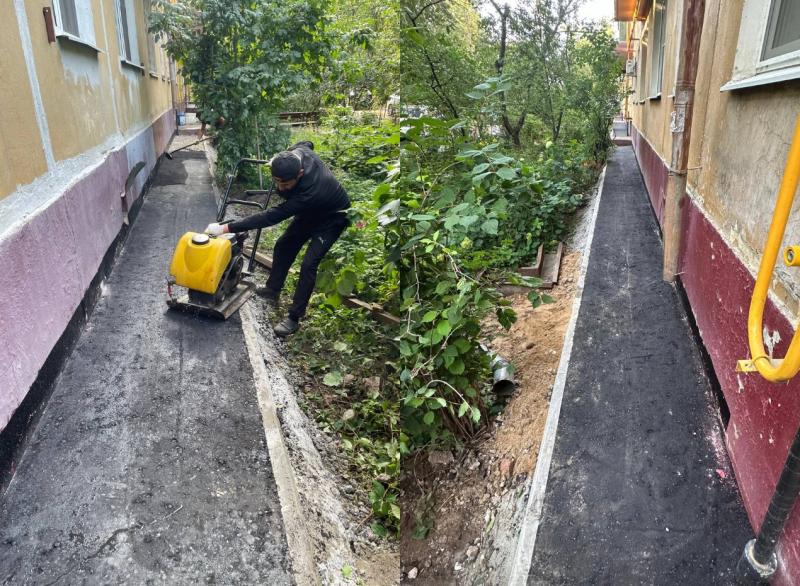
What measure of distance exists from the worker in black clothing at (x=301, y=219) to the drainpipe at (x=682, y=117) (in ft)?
9.26

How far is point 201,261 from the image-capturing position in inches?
171

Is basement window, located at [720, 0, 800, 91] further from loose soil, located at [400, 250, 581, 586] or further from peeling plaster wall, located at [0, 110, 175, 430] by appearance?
peeling plaster wall, located at [0, 110, 175, 430]

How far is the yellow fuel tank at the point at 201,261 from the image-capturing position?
4.33 metres

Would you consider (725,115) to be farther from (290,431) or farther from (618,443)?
(290,431)

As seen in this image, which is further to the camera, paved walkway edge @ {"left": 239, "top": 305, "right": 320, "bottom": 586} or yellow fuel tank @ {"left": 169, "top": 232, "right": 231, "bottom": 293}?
yellow fuel tank @ {"left": 169, "top": 232, "right": 231, "bottom": 293}

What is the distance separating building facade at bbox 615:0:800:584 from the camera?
2283 mm

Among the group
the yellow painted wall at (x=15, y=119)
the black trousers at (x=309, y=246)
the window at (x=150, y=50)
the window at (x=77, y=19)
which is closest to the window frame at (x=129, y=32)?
the window at (x=150, y=50)

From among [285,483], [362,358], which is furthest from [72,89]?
[285,483]

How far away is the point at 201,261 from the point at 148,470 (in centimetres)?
182

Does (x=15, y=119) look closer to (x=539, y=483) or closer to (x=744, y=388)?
(x=539, y=483)

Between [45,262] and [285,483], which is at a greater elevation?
[45,262]

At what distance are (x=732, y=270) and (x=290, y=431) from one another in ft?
9.32

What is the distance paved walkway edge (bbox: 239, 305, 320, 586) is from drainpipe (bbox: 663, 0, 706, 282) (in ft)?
11.4

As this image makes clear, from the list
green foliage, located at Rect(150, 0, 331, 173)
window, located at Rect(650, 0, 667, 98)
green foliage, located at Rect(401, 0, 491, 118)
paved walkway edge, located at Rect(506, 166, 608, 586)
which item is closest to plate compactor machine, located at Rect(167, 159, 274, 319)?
paved walkway edge, located at Rect(506, 166, 608, 586)
